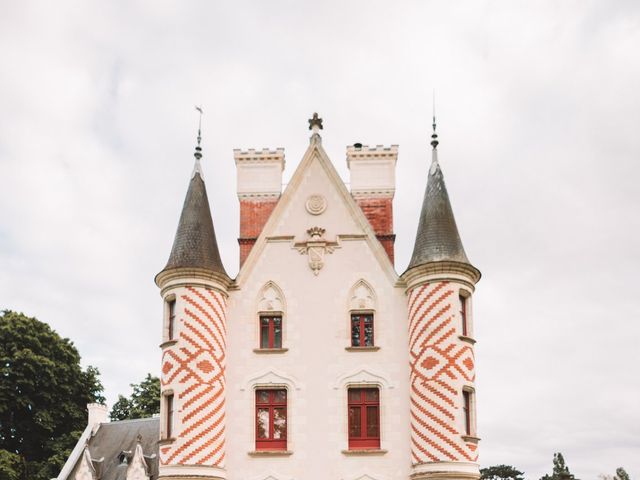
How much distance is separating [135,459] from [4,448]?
13.5 meters

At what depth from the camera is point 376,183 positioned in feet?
101

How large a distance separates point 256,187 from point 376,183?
451 centimetres

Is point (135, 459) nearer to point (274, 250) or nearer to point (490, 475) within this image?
point (274, 250)

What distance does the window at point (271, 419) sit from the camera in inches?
1070

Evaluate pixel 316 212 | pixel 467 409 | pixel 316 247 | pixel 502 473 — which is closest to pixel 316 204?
pixel 316 212

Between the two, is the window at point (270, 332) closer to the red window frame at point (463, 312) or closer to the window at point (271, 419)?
the window at point (271, 419)

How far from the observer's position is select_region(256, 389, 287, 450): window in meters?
27.2

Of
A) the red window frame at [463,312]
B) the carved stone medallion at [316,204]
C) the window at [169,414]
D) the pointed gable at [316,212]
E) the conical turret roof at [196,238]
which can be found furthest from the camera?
the carved stone medallion at [316,204]

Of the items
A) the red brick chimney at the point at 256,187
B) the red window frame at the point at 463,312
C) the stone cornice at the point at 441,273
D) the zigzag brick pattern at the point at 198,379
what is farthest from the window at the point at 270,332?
the red window frame at the point at 463,312

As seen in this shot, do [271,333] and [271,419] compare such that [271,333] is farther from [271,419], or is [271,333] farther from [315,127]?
[315,127]

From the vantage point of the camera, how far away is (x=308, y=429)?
27.1 meters

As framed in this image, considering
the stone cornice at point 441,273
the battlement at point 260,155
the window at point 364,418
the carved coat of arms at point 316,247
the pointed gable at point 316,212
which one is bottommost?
the window at point 364,418

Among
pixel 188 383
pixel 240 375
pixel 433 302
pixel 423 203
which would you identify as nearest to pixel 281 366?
pixel 240 375

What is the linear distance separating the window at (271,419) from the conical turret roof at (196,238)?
14.5ft
